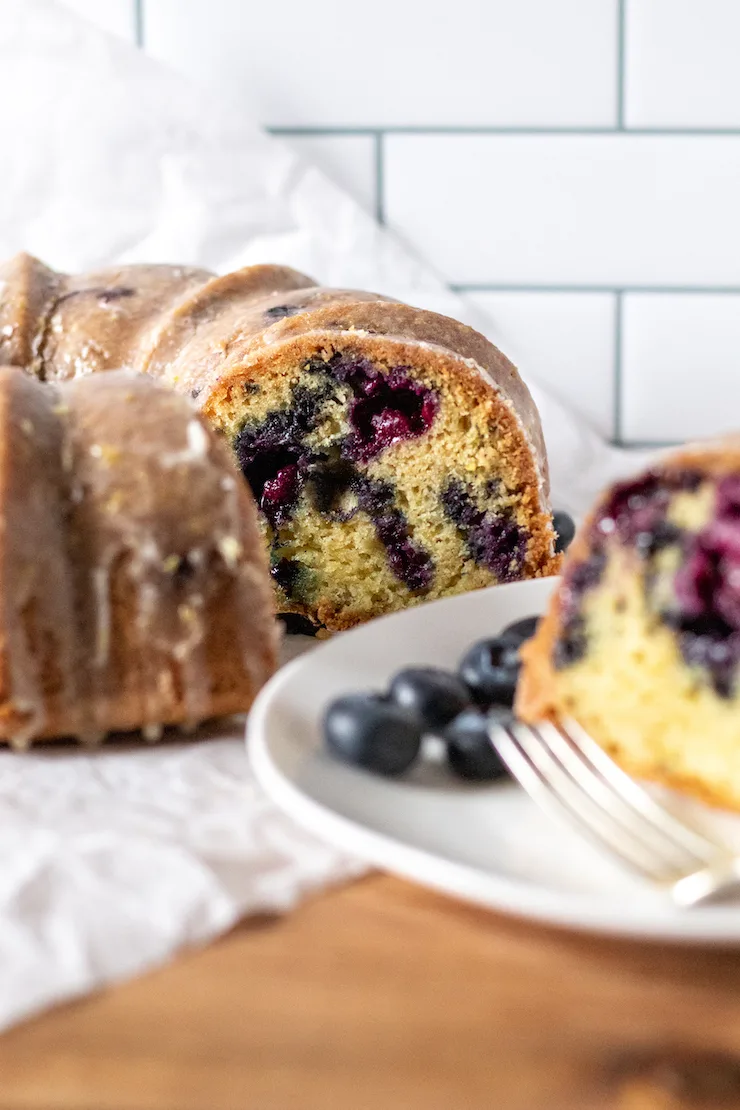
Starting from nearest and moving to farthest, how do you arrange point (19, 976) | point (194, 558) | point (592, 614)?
1. point (19, 976)
2. point (592, 614)
3. point (194, 558)

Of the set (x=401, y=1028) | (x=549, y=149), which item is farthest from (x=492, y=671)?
(x=549, y=149)

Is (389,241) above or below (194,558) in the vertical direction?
above

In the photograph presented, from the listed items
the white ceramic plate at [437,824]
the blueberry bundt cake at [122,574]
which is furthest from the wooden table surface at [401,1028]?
the blueberry bundt cake at [122,574]

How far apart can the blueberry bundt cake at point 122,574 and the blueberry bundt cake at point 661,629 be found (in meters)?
0.44

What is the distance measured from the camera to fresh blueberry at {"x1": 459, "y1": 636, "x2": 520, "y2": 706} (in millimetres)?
1637

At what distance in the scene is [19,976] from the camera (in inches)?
44.2

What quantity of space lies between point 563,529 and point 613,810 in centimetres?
129

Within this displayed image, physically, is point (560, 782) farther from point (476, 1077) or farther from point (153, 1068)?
point (153, 1068)

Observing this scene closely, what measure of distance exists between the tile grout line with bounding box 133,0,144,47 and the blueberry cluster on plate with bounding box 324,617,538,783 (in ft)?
8.15

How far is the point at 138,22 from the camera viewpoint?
3480 millimetres

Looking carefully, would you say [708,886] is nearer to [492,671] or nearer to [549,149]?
[492,671]

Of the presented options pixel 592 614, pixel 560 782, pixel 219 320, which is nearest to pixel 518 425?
pixel 219 320

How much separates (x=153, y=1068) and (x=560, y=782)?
52 cm

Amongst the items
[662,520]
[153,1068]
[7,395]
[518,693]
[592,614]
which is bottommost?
[153,1068]
